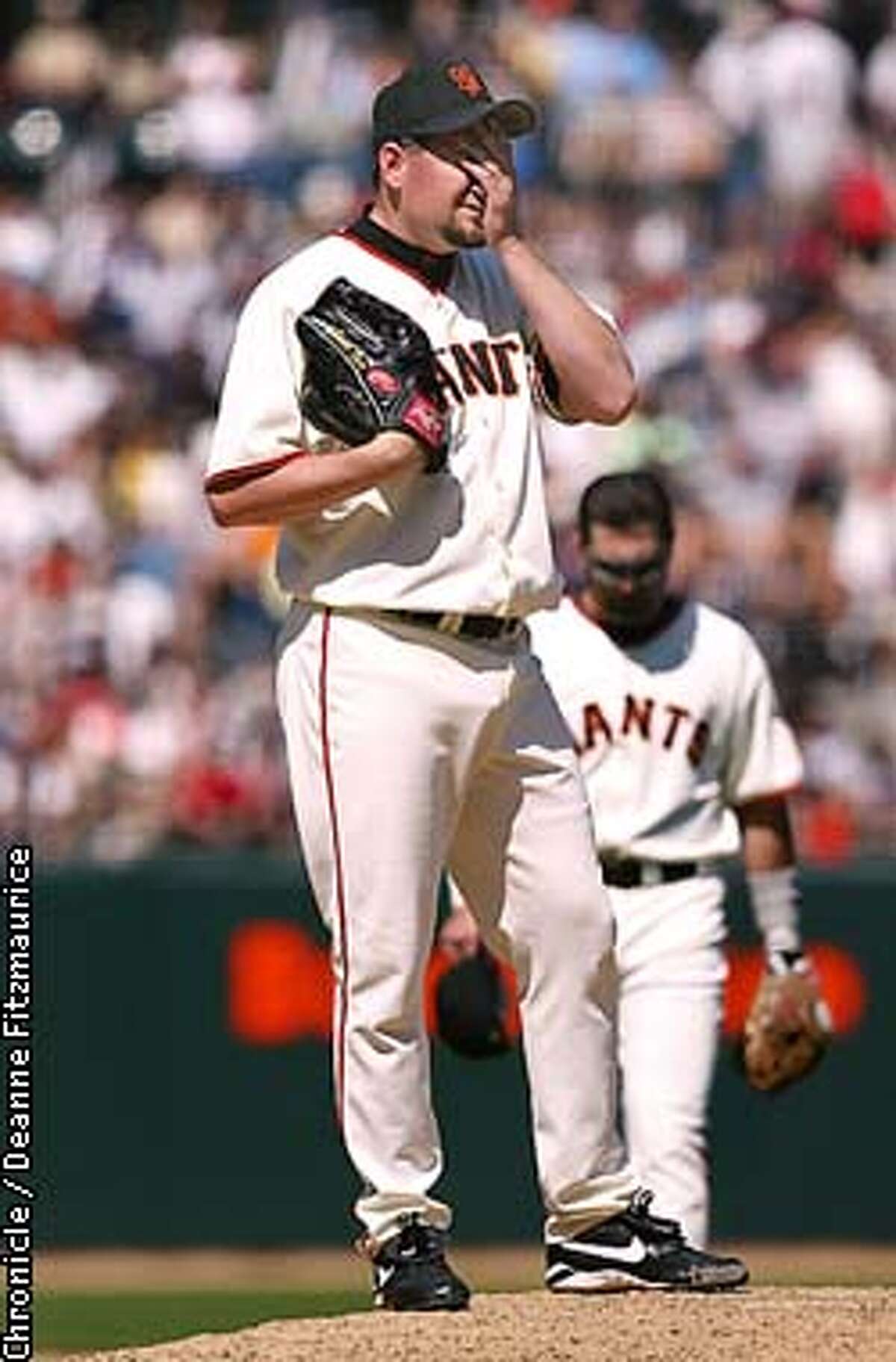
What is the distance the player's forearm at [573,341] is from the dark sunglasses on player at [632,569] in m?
2.17

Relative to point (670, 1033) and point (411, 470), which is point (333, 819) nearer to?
point (411, 470)

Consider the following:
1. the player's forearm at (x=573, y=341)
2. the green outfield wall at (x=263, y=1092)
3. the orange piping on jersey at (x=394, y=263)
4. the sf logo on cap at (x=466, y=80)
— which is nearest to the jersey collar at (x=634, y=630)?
the player's forearm at (x=573, y=341)

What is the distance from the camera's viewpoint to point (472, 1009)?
323 inches

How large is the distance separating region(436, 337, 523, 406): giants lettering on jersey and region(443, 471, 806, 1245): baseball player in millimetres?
2111

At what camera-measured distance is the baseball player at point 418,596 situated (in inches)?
260

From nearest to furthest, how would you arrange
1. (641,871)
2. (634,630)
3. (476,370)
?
(476,370) → (641,871) → (634,630)

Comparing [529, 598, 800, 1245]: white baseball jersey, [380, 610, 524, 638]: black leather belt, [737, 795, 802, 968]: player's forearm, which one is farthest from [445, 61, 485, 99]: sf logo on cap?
[737, 795, 802, 968]: player's forearm

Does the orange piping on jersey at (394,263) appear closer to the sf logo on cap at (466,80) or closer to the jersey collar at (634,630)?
the sf logo on cap at (466,80)

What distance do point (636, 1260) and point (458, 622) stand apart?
1.27 meters

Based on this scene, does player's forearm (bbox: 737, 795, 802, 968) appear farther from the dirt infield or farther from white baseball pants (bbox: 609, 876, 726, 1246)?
the dirt infield

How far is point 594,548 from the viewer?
9.02 meters

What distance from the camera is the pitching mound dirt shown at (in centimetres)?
635

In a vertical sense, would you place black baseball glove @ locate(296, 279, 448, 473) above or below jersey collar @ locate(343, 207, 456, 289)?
below

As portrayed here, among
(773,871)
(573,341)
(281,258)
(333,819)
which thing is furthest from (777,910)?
(281,258)
